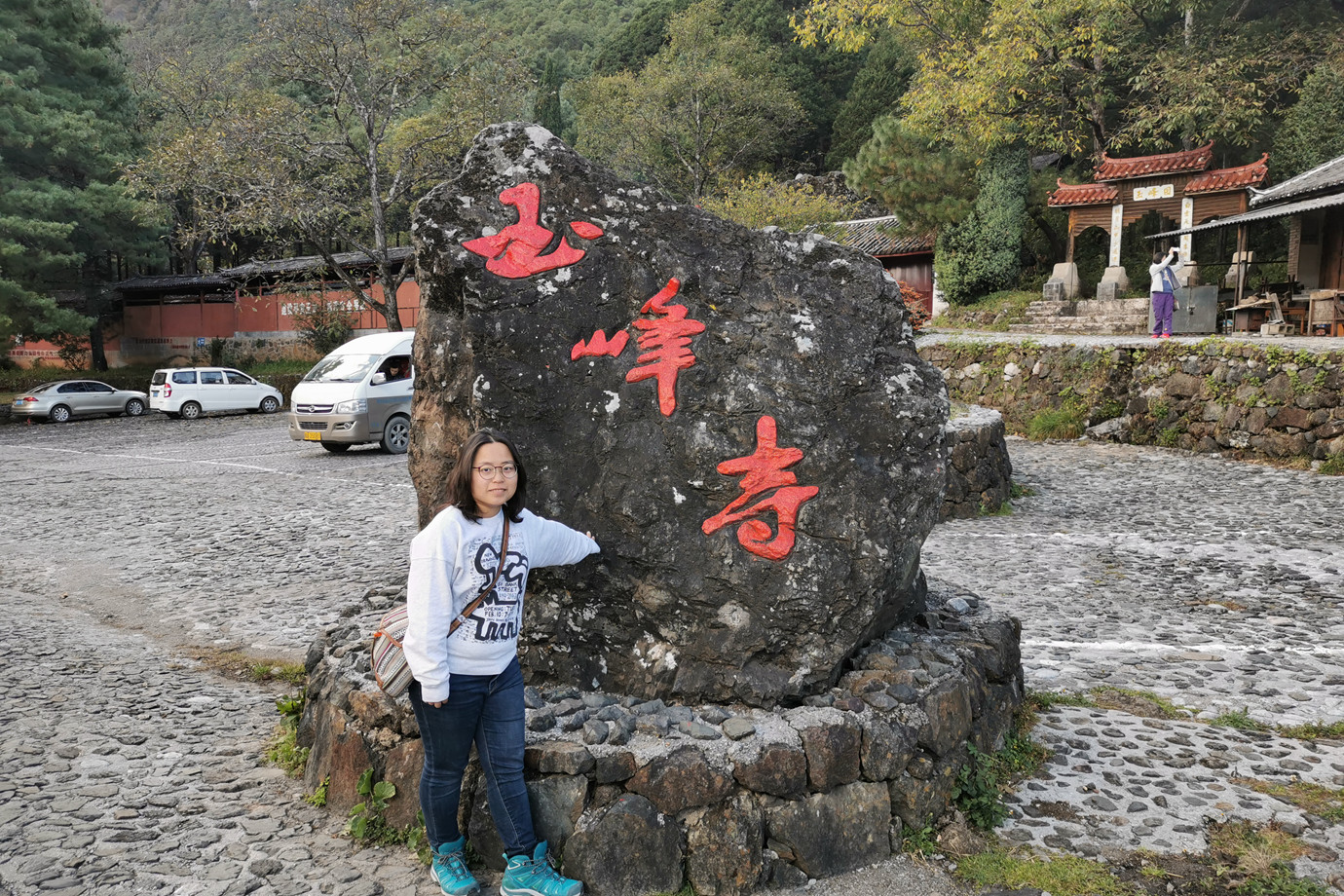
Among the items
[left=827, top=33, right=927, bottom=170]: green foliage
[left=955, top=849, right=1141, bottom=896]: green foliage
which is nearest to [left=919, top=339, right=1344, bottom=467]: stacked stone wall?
[left=955, top=849, right=1141, bottom=896]: green foliage

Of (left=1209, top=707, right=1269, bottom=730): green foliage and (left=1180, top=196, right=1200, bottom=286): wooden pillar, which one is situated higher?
(left=1180, top=196, right=1200, bottom=286): wooden pillar

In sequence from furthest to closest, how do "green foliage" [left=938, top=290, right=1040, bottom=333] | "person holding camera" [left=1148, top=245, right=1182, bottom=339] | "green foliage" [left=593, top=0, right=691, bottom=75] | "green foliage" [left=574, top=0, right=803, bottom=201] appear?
"green foliage" [left=593, top=0, right=691, bottom=75]
"green foliage" [left=574, top=0, right=803, bottom=201]
"green foliage" [left=938, top=290, right=1040, bottom=333]
"person holding camera" [left=1148, top=245, right=1182, bottom=339]

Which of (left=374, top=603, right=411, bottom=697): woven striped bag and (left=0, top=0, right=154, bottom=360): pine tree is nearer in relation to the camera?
(left=374, top=603, right=411, bottom=697): woven striped bag

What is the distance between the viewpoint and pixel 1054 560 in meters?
7.61

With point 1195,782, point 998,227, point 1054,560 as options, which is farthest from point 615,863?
point 998,227

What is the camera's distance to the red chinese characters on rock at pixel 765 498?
143 inches

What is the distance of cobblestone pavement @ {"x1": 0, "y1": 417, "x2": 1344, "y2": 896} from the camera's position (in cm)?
344

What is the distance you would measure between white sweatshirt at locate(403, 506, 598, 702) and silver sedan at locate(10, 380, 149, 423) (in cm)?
2335

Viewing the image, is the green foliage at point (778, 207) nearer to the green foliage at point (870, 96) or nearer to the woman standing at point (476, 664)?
the green foliage at point (870, 96)

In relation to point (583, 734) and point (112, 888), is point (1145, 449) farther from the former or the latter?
point (112, 888)

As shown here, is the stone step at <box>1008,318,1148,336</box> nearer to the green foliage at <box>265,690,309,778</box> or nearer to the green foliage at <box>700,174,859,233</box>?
the green foliage at <box>700,174,859,233</box>

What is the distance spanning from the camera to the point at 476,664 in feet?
9.88

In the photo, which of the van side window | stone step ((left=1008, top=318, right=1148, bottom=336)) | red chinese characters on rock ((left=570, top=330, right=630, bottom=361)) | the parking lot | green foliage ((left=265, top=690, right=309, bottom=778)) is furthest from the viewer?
stone step ((left=1008, top=318, right=1148, bottom=336))

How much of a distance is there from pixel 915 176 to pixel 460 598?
24.1 m
